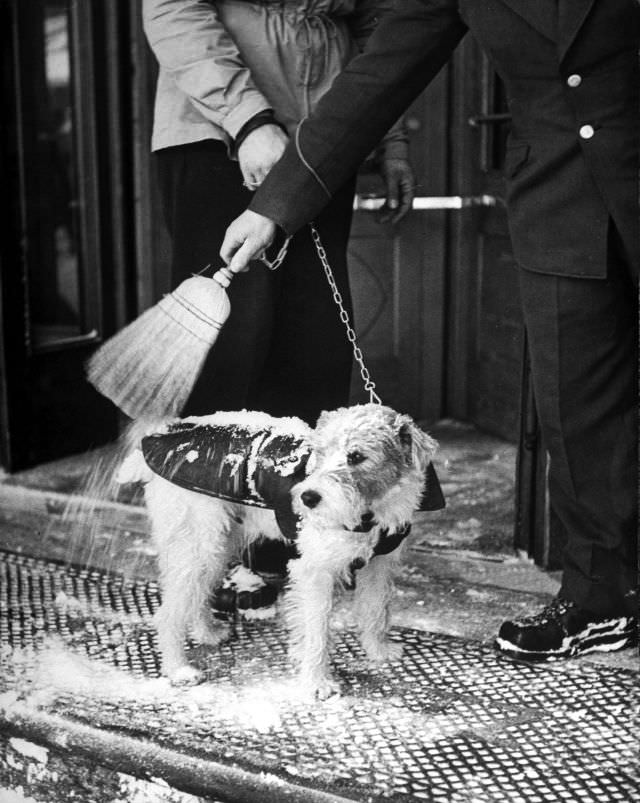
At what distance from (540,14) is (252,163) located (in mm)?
689

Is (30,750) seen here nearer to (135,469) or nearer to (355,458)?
(135,469)

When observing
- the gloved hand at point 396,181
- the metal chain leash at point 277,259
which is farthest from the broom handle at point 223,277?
the gloved hand at point 396,181

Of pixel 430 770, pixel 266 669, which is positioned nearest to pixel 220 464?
pixel 266 669

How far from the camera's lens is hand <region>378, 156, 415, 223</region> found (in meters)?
2.62

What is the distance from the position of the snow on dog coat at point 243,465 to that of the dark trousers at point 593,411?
36 centimetres

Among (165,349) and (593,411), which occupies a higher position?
(165,349)

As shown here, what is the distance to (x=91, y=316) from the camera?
4.31 meters

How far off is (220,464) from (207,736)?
55cm

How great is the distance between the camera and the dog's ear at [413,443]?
2.05m

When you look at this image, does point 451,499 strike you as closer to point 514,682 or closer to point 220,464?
point 514,682

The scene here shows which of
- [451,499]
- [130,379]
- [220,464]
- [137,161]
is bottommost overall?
[451,499]

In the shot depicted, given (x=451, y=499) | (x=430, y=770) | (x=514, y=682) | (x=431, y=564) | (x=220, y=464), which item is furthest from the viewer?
(x=451, y=499)

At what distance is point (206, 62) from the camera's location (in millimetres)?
2285

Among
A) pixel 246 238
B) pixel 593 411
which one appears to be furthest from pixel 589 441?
pixel 246 238
